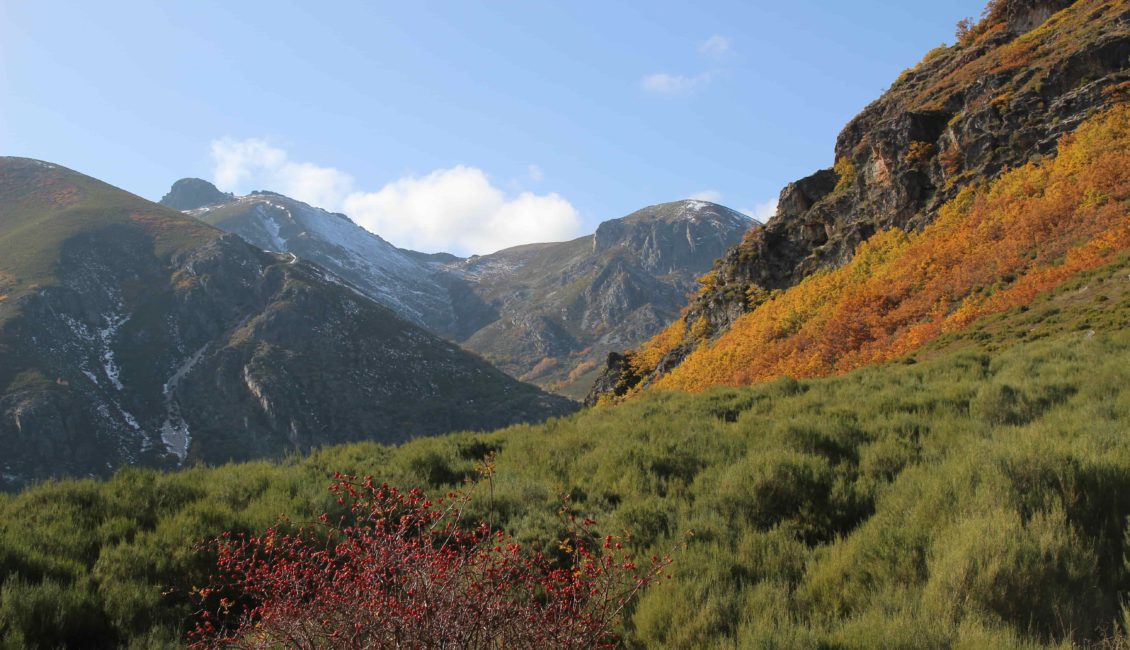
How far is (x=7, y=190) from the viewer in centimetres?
15100

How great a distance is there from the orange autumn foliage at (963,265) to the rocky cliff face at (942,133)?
8.22 ft

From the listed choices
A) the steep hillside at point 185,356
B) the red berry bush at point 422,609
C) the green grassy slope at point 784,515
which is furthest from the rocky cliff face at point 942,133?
the steep hillside at point 185,356

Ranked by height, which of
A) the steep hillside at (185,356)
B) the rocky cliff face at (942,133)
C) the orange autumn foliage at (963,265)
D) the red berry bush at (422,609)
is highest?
the rocky cliff face at (942,133)

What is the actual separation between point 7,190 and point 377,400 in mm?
115574

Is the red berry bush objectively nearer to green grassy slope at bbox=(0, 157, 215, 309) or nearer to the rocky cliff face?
the rocky cliff face

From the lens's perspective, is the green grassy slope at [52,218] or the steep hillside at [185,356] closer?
the steep hillside at [185,356]

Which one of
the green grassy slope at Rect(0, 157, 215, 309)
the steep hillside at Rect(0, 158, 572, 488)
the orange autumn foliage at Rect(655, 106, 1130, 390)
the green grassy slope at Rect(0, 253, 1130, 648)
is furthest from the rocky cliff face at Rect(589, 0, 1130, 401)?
the green grassy slope at Rect(0, 157, 215, 309)

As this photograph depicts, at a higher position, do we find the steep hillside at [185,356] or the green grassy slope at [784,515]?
the green grassy slope at [784,515]

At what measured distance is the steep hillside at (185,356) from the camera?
3339 inches

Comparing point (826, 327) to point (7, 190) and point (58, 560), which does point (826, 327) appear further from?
point (7, 190)

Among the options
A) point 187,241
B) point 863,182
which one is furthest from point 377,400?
point 863,182

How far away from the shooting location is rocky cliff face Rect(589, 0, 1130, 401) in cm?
2942

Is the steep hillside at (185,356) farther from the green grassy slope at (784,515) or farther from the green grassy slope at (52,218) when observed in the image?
the green grassy slope at (784,515)

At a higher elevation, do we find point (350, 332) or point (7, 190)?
point (7, 190)
